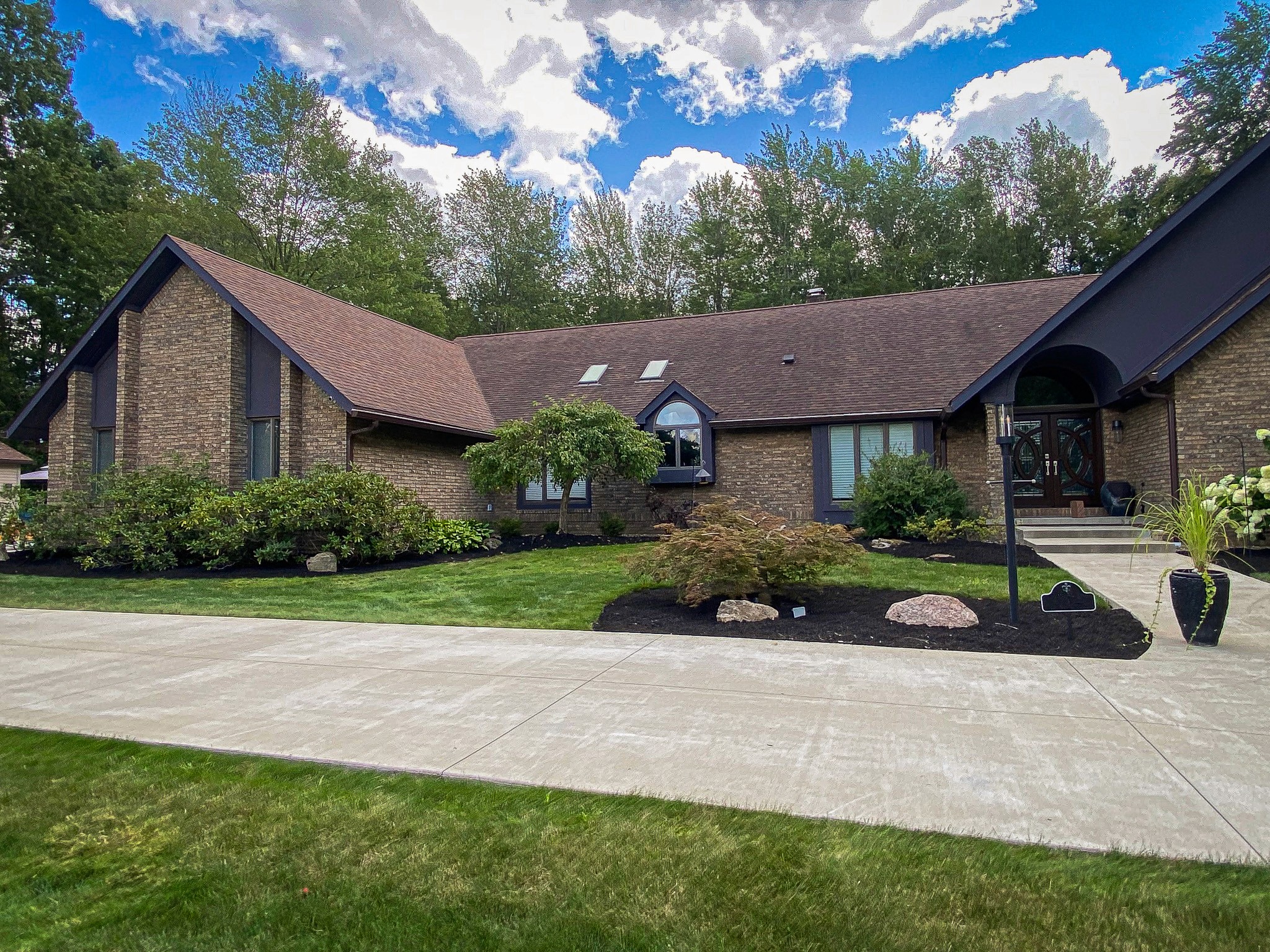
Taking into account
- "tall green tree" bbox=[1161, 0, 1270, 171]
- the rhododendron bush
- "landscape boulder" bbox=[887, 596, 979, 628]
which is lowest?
"landscape boulder" bbox=[887, 596, 979, 628]

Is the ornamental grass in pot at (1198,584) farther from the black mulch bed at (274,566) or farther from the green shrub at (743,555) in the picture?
the black mulch bed at (274,566)

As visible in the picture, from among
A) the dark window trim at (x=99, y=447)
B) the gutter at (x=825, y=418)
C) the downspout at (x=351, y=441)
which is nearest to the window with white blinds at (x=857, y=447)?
the gutter at (x=825, y=418)

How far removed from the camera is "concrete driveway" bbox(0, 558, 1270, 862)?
3.29 meters

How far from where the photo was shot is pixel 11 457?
30.0 meters

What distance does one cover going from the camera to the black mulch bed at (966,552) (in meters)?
11.2

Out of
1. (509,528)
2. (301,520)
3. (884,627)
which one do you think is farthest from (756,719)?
(509,528)

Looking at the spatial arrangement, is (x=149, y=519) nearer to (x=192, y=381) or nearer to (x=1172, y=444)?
(x=192, y=381)

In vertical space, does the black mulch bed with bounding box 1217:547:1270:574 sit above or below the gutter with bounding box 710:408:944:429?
below

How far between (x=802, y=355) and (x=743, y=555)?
39.8 ft

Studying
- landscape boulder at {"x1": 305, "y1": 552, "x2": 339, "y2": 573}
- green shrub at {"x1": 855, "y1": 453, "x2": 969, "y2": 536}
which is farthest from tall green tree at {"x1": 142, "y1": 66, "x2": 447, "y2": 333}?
green shrub at {"x1": 855, "y1": 453, "x2": 969, "y2": 536}

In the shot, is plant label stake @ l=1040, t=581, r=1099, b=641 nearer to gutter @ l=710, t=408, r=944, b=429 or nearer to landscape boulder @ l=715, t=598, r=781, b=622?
landscape boulder @ l=715, t=598, r=781, b=622

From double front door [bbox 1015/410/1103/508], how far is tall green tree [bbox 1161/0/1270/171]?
20327mm

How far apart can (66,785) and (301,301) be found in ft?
52.7

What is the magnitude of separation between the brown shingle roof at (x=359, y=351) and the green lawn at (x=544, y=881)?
12.0 metres
